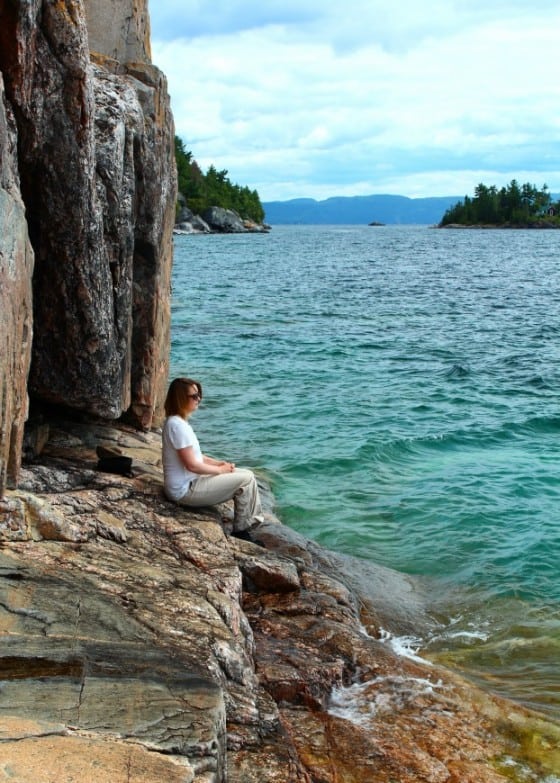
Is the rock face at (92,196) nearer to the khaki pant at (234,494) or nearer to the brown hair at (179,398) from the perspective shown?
the brown hair at (179,398)

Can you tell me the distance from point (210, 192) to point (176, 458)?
16733cm

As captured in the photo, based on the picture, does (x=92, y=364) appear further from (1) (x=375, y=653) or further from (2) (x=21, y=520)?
(1) (x=375, y=653)

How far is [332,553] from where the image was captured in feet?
37.1

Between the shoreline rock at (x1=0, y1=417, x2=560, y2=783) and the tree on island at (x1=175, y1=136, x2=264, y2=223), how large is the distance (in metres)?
144

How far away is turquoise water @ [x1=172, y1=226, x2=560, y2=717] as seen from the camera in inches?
408

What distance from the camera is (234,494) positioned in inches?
394

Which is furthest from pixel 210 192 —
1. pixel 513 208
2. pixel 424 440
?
pixel 424 440

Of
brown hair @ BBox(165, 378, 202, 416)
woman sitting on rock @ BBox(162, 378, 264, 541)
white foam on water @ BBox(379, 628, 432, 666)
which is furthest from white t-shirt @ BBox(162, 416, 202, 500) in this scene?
white foam on water @ BBox(379, 628, 432, 666)

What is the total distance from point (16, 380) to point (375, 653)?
4235 mm

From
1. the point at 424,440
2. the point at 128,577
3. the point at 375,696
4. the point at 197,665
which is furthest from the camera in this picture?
the point at 424,440

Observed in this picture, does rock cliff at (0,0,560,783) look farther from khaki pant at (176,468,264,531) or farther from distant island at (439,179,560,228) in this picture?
distant island at (439,179,560,228)

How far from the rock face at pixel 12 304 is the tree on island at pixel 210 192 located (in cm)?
14486

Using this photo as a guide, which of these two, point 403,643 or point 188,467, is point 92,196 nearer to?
point 188,467

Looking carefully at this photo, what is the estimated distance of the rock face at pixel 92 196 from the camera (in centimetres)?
830
